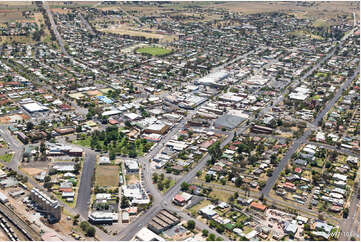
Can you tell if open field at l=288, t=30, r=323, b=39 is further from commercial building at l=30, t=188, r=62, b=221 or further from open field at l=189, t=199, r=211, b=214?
commercial building at l=30, t=188, r=62, b=221

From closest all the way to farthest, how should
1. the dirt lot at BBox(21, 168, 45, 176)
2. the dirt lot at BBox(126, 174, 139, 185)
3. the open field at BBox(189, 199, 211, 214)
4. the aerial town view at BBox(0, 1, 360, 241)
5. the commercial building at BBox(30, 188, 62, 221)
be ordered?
the commercial building at BBox(30, 188, 62, 221) → the aerial town view at BBox(0, 1, 360, 241) → the open field at BBox(189, 199, 211, 214) → the dirt lot at BBox(126, 174, 139, 185) → the dirt lot at BBox(21, 168, 45, 176)

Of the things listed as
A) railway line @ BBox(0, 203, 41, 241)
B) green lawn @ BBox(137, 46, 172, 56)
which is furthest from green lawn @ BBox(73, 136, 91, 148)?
green lawn @ BBox(137, 46, 172, 56)

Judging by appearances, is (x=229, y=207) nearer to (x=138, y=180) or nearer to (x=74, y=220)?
(x=138, y=180)

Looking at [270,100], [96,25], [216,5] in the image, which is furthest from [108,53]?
[216,5]

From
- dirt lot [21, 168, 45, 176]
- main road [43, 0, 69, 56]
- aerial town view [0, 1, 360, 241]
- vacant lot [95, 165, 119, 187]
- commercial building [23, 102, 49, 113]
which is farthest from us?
main road [43, 0, 69, 56]

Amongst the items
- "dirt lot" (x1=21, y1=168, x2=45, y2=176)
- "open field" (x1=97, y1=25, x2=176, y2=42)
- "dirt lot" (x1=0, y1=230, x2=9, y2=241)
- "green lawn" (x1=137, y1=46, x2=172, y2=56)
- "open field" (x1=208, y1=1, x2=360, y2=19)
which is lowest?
"dirt lot" (x1=0, y1=230, x2=9, y2=241)
